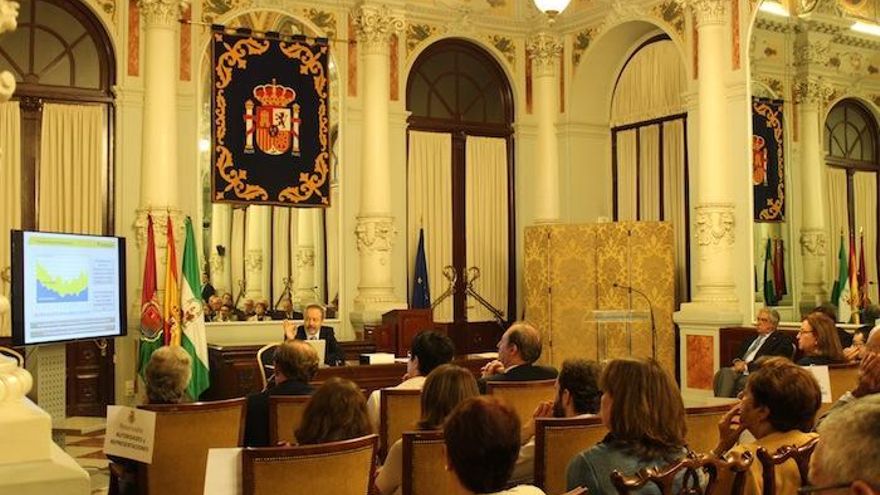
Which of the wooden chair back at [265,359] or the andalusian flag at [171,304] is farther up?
the andalusian flag at [171,304]

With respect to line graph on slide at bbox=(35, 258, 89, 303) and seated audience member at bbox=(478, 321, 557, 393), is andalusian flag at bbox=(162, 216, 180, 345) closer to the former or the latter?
line graph on slide at bbox=(35, 258, 89, 303)

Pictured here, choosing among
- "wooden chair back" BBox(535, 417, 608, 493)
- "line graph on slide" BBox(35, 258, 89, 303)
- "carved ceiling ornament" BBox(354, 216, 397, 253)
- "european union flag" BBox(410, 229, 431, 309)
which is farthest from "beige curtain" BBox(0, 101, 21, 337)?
"wooden chair back" BBox(535, 417, 608, 493)

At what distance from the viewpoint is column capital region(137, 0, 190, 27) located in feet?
32.6

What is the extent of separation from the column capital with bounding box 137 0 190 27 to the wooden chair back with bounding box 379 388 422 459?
648 centimetres

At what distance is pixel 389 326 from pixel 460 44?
3750 millimetres

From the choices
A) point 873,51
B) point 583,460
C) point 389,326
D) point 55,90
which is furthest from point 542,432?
point 873,51

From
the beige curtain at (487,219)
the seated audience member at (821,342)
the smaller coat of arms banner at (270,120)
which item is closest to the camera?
the seated audience member at (821,342)

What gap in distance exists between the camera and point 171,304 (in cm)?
859

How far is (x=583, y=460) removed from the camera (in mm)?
2932

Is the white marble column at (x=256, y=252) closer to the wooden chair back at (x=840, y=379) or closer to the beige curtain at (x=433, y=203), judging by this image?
the beige curtain at (x=433, y=203)

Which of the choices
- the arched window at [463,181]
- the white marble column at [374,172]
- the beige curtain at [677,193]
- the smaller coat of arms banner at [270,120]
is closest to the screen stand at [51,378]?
the smaller coat of arms banner at [270,120]

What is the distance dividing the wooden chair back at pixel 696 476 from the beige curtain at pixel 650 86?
928 cm

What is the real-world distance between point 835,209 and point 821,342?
462 cm

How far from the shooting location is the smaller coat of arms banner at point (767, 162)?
10320 mm
